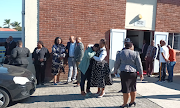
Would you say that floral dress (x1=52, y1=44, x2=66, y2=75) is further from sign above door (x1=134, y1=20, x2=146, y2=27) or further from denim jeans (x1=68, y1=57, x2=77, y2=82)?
sign above door (x1=134, y1=20, x2=146, y2=27)

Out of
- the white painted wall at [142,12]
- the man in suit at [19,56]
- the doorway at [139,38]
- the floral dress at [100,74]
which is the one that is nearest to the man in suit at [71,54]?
the man in suit at [19,56]

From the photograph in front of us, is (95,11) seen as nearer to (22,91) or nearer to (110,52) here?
(110,52)

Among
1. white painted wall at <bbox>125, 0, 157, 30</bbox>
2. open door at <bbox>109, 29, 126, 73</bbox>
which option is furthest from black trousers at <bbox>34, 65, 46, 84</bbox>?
white painted wall at <bbox>125, 0, 157, 30</bbox>

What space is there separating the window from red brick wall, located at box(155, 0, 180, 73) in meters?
0.37

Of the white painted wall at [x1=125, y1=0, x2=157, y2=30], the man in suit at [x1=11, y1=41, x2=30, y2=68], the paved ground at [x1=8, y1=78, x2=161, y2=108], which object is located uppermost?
the white painted wall at [x1=125, y1=0, x2=157, y2=30]

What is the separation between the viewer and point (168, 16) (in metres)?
8.95

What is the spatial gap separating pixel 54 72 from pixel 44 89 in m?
A: 0.81

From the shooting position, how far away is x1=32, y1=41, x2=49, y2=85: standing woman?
6.48 m

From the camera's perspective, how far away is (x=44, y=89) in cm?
609

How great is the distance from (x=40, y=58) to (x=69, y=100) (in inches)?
94.0

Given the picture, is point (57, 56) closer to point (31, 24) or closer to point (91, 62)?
point (31, 24)

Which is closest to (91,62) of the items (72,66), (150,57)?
(72,66)

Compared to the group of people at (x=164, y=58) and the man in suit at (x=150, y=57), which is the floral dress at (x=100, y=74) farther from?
the man in suit at (x=150, y=57)

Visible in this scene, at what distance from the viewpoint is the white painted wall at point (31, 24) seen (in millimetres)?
6910
